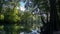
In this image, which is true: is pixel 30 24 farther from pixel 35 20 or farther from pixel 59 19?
pixel 59 19

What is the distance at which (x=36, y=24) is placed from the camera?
11.0 meters

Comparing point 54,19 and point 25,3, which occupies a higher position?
point 25,3

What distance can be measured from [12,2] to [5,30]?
1494 millimetres

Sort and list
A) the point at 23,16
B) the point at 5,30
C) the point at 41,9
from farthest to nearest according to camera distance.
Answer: the point at 41,9 < the point at 23,16 < the point at 5,30

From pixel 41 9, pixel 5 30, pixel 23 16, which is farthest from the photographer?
pixel 41 9

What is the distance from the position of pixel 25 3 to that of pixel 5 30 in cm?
225

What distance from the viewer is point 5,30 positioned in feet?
31.1

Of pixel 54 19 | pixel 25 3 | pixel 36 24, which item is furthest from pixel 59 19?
pixel 25 3

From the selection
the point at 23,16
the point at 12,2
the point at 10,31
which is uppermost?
the point at 12,2

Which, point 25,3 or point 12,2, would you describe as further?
point 25,3

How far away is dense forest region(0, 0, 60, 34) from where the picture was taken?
967 cm

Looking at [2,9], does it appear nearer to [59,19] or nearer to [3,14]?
[3,14]

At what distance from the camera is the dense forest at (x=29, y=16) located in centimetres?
967

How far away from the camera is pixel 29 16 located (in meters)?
10.4
